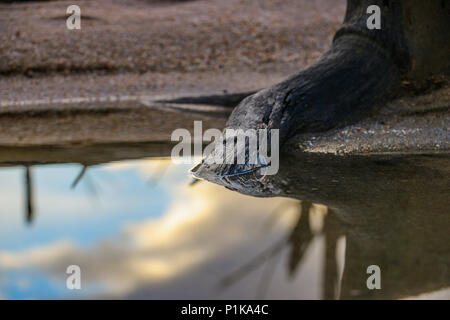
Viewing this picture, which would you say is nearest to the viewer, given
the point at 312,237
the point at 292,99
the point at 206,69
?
the point at 312,237

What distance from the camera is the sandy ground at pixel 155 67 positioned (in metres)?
3.69

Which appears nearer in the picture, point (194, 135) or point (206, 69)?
point (194, 135)

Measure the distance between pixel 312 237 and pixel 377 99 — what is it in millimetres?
2032

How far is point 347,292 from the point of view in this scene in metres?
1.63

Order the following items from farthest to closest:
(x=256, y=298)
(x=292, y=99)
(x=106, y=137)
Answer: (x=106, y=137) < (x=292, y=99) < (x=256, y=298)

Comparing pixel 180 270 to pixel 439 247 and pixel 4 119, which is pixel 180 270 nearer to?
pixel 439 247

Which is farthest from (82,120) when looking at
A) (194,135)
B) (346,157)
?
(346,157)

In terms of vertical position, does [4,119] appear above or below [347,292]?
above

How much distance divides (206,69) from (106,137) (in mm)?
3969

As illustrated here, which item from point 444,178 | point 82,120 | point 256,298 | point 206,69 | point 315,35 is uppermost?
point 315,35

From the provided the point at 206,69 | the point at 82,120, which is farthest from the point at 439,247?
the point at 206,69

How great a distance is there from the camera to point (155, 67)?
794 cm

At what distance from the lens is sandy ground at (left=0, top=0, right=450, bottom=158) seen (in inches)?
145

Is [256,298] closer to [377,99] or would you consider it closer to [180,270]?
[180,270]
